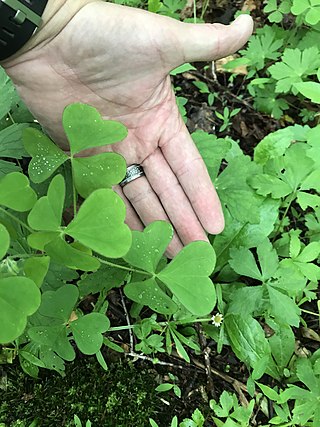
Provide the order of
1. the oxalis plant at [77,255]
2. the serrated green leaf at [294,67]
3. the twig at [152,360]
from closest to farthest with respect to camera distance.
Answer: the oxalis plant at [77,255]
the twig at [152,360]
the serrated green leaf at [294,67]

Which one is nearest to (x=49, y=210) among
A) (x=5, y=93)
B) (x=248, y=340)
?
(x=5, y=93)

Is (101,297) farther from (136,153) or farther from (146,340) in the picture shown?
(136,153)

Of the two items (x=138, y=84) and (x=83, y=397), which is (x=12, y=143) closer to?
(x=138, y=84)

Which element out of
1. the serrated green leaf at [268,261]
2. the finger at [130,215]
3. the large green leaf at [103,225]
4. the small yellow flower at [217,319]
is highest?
the large green leaf at [103,225]

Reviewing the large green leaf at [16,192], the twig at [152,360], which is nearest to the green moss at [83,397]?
the twig at [152,360]

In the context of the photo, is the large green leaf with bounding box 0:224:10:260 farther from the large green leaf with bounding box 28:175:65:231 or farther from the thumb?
the thumb

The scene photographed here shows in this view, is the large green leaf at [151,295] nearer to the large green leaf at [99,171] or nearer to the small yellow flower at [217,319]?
the large green leaf at [99,171]

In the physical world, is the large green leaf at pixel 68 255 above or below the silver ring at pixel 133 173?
above
